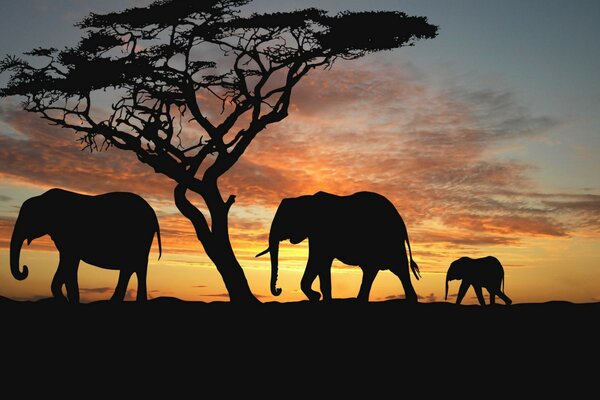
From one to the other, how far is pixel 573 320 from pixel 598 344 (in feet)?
6.00

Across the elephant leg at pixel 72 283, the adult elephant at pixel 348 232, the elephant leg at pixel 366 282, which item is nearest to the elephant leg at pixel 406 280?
the adult elephant at pixel 348 232

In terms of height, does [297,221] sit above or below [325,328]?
above

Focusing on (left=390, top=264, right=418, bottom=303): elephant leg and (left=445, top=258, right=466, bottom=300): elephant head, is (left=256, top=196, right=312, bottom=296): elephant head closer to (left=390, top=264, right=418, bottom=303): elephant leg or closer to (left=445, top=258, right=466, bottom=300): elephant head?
(left=390, top=264, right=418, bottom=303): elephant leg

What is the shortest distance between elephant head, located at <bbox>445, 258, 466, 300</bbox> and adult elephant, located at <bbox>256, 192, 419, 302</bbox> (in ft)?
32.8

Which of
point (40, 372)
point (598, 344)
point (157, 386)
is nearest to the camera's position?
point (157, 386)

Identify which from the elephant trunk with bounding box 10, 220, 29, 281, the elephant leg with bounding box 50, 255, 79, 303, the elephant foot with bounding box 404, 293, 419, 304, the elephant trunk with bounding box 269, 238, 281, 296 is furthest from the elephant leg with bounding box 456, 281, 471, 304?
the elephant trunk with bounding box 10, 220, 29, 281

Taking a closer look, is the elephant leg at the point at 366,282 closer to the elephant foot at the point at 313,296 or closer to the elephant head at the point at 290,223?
the elephant foot at the point at 313,296

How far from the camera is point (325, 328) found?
50.0 ft

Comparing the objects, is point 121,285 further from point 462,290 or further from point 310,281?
point 462,290

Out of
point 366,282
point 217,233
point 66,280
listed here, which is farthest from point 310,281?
Answer: point 66,280

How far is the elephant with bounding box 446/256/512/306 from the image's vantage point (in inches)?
1250

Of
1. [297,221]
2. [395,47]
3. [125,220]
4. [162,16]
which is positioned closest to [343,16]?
[395,47]

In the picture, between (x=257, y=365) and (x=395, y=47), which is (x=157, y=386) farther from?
(x=395, y=47)

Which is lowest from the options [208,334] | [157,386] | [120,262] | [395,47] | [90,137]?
[157,386]
